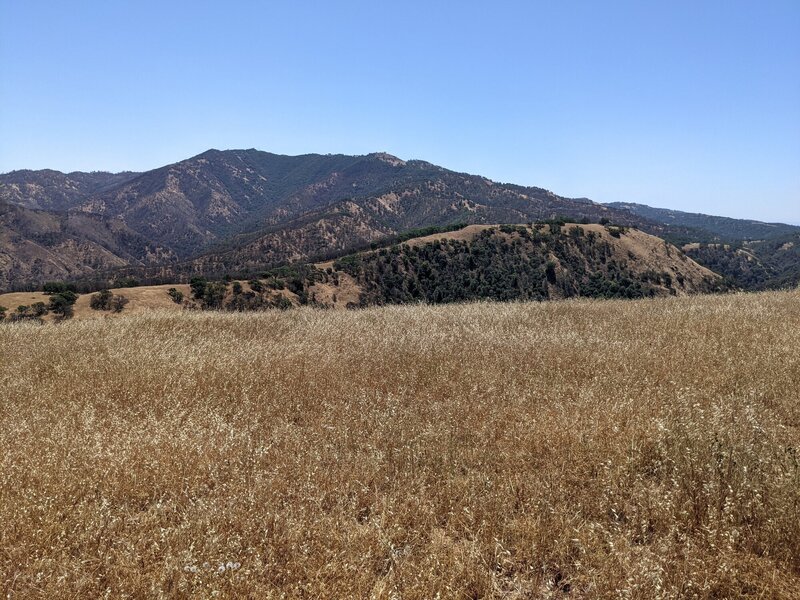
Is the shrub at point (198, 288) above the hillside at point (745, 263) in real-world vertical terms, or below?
below

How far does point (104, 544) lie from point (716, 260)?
163398 millimetres

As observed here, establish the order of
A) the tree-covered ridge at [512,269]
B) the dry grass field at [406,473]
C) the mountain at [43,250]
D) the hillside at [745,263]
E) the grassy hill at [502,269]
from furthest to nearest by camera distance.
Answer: the mountain at [43,250] < the hillside at [745,263] < the tree-covered ridge at [512,269] < the grassy hill at [502,269] < the dry grass field at [406,473]

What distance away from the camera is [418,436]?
4.47 meters

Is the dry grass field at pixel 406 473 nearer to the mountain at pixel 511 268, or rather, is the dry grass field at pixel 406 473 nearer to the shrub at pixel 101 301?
the shrub at pixel 101 301

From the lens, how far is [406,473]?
12.7 ft

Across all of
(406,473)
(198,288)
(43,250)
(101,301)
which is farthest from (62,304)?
(43,250)

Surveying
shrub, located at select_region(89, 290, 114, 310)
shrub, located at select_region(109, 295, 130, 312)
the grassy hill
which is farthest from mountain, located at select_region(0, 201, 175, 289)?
shrub, located at select_region(89, 290, 114, 310)

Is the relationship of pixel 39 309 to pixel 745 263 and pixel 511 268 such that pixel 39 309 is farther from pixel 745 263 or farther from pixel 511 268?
pixel 745 263

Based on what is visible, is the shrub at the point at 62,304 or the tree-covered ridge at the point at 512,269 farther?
the tree-covered ridge at the point at 512,269

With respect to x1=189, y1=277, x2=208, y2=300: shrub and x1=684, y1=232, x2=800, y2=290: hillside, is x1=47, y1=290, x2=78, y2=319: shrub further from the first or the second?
x1=684, y1=232, x2=800, y2=290: hillside

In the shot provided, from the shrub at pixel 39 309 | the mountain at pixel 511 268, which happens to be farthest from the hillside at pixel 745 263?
the shrub at pixel 39 309

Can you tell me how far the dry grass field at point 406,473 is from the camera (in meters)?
2.74

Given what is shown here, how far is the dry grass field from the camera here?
2.74m

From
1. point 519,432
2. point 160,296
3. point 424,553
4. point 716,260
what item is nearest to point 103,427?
point 424,553
